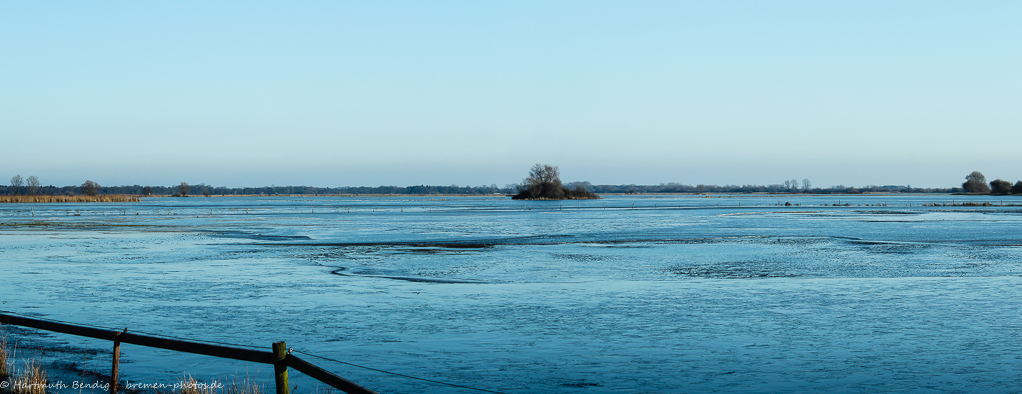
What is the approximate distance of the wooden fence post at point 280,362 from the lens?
19.8ft

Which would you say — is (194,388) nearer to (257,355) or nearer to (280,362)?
(257,355)

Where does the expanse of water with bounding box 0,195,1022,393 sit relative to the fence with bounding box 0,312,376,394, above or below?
below

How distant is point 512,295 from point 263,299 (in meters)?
4.88

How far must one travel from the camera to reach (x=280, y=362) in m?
6.12

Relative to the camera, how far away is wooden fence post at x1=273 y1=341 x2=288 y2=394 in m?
6.05

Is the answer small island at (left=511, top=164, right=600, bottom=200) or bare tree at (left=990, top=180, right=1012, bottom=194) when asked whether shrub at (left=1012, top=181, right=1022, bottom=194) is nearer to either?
bare tree at (left=990, top=180, right=1012, bottom=194)

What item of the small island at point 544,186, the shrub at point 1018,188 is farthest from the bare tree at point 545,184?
the shrub at point 1018,188

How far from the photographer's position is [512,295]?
16328 mm

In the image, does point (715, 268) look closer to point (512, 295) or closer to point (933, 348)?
point (512, 295)

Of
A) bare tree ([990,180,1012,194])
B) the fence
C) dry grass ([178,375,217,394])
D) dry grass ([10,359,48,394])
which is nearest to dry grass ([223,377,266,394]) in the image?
dry grass ([178,375,217,394])

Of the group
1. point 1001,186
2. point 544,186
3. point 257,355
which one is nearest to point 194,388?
point 257,355

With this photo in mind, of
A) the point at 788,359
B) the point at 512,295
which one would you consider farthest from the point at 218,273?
the point at 788,359

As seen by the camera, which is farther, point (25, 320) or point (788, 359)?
point (788, 359)

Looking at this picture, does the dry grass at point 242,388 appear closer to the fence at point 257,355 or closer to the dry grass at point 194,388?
the dry grass at point 194,388
